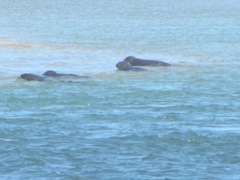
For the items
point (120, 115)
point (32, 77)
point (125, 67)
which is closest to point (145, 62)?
point (125, 67)

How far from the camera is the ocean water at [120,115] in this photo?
574 inches

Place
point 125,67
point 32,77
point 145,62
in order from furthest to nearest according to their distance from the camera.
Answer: point 145,62, point 125,67, point 32,77

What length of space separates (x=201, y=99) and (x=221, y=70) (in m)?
6.34

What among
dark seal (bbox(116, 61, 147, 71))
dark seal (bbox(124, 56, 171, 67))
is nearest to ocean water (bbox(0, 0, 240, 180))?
dark seal (bbox(116, 61, 147, 71))

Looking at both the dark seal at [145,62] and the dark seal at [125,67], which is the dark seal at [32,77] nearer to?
the dark seal at [125,67]

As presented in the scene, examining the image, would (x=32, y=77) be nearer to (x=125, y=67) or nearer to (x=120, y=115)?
(x=125, y=67)

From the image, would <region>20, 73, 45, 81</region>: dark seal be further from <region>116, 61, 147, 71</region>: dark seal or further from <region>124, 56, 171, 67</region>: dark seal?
<region>124, 56, 171, 67</region>: dark seal

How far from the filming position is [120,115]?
1931cm

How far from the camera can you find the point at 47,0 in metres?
122

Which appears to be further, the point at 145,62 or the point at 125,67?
the point at 145,62

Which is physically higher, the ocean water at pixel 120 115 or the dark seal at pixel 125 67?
the dark seal at pixel 125 67

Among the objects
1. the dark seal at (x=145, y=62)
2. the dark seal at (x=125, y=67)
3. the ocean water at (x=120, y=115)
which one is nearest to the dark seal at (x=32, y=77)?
the ocean water at (x=120, y=115)

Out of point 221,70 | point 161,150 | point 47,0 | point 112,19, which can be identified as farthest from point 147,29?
point 47,0

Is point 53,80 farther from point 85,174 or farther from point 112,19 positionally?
point 112,19
